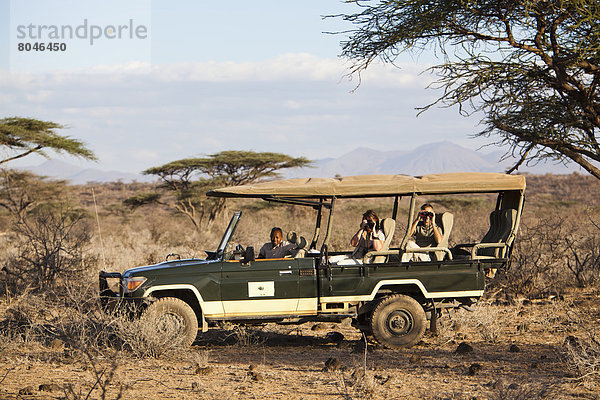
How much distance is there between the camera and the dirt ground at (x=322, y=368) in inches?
251

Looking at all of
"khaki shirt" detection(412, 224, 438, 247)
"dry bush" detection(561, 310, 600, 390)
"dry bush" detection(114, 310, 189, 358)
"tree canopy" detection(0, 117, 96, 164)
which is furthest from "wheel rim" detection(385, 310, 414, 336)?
"tree canopy" detection(0, 117, 96, 164)

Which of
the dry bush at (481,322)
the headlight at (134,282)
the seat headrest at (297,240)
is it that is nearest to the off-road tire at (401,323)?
the dry bush at (481,322)

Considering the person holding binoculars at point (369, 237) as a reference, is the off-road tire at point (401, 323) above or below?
below

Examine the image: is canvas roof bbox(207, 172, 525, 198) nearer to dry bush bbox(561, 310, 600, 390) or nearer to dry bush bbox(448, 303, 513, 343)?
dry bush bbox(448, 303, 513, 343)

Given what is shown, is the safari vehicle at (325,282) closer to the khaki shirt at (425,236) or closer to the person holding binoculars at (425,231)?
the person holding binoculars at (425,231)

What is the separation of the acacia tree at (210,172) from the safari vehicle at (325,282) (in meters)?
20.4

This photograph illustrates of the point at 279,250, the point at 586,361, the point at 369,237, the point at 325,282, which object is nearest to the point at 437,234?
the point at 369,237

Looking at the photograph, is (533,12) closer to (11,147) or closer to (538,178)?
(11,147)

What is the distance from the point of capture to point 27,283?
42.6ft

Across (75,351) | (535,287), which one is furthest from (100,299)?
(535,287)

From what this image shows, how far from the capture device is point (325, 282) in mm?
8477

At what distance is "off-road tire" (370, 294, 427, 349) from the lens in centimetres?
856

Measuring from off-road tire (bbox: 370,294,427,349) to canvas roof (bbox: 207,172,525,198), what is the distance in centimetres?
130

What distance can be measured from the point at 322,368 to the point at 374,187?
2205 millimetres
